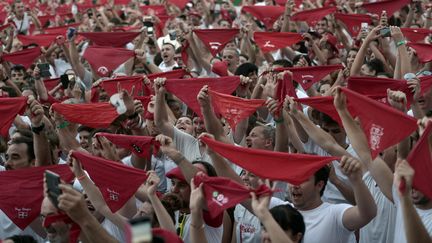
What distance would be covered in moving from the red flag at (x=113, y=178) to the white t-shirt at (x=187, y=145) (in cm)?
136

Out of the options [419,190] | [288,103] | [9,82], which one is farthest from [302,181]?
[9,82]

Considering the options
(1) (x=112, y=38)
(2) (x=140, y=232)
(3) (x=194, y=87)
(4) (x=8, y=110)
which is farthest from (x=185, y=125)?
(1) (x=112, y=38)

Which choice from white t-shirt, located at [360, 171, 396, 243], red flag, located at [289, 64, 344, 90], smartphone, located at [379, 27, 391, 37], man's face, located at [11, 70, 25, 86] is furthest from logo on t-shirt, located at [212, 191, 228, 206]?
man's face, located at [11, 70, 25, 86]

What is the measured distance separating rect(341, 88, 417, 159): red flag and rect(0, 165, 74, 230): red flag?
2.38m

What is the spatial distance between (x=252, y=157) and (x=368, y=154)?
78 cm

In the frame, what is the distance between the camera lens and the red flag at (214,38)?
11.3 meters

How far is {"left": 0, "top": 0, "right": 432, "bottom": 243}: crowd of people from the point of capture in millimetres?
4762

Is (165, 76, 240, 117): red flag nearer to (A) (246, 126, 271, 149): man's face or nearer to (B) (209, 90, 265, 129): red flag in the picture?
(B) (209, 90, 265, 129): red flag

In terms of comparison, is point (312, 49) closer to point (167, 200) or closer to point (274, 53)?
point (274, 53)

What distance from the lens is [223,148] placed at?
222 inches

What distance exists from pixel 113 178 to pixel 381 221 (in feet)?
6.44

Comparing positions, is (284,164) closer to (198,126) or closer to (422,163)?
(422,163)

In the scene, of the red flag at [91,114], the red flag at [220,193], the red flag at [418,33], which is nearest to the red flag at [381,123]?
the red flag at [220,193]

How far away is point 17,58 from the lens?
11.7 meters
